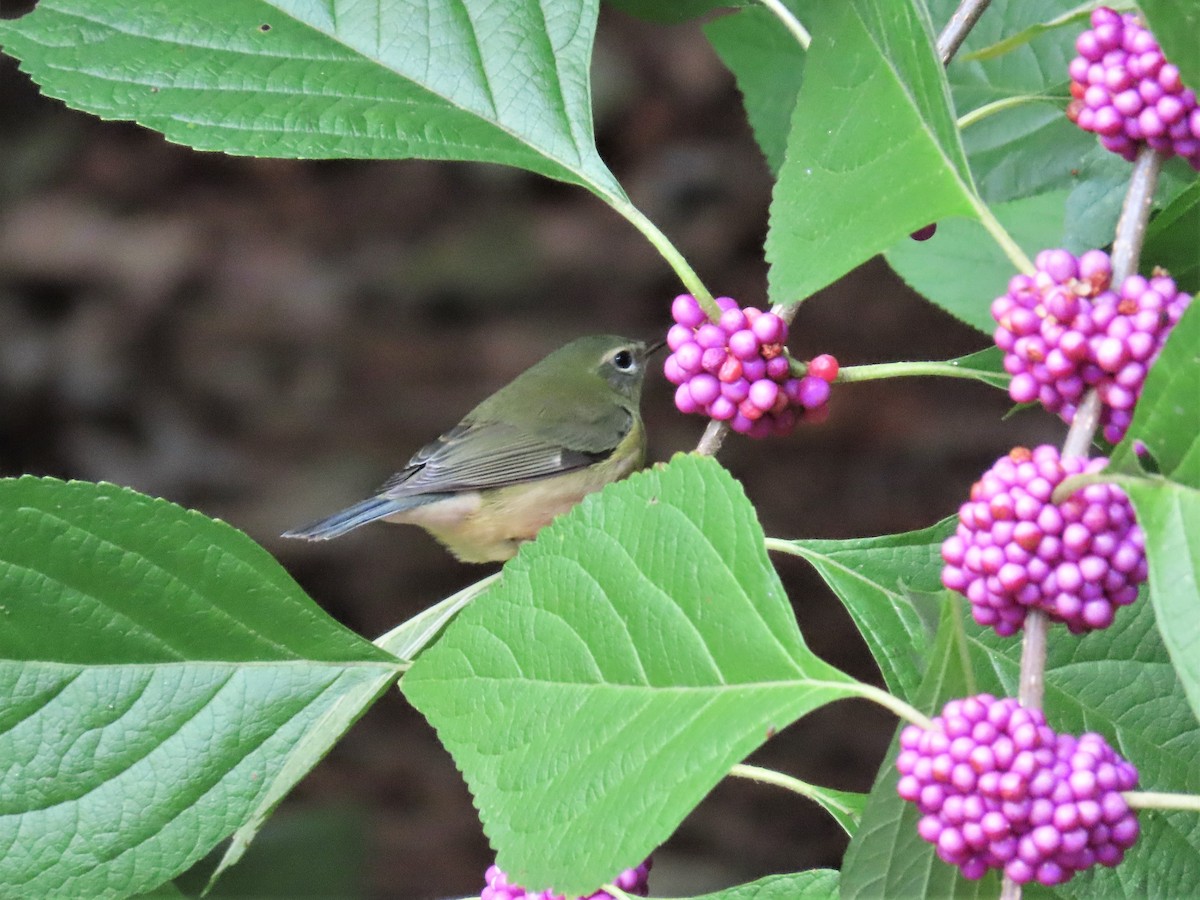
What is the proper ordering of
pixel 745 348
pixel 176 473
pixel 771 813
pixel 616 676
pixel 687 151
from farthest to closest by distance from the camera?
pixel 687 151 → pixel 176 473 → pixel 771 813 → pixel 745 348 → pixel 616 676

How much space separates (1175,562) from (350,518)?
3018 mm

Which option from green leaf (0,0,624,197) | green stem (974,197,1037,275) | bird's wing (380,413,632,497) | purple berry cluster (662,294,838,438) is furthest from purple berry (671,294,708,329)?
bird's wing (380,413,632,497)

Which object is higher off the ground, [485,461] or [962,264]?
[962,264]

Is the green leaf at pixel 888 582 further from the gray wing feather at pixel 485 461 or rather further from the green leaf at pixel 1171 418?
the gray wing feather at pixel 485 461

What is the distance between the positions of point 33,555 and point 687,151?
22.3 feet

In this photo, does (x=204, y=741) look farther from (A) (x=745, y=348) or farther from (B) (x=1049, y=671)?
(B) (x=1049, y=671)

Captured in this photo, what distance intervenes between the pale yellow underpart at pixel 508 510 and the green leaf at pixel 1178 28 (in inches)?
127

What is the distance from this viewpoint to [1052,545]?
5.05ft

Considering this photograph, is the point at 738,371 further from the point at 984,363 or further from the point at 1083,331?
the point at 1083,331

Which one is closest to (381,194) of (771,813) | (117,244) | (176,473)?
(117,244)

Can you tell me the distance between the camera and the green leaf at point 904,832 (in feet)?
5.34

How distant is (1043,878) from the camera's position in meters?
1.50

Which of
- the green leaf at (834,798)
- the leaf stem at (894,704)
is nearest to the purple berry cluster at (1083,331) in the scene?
the leaf stem at (894,704)

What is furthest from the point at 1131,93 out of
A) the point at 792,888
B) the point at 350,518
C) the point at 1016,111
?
the point at 350,518
